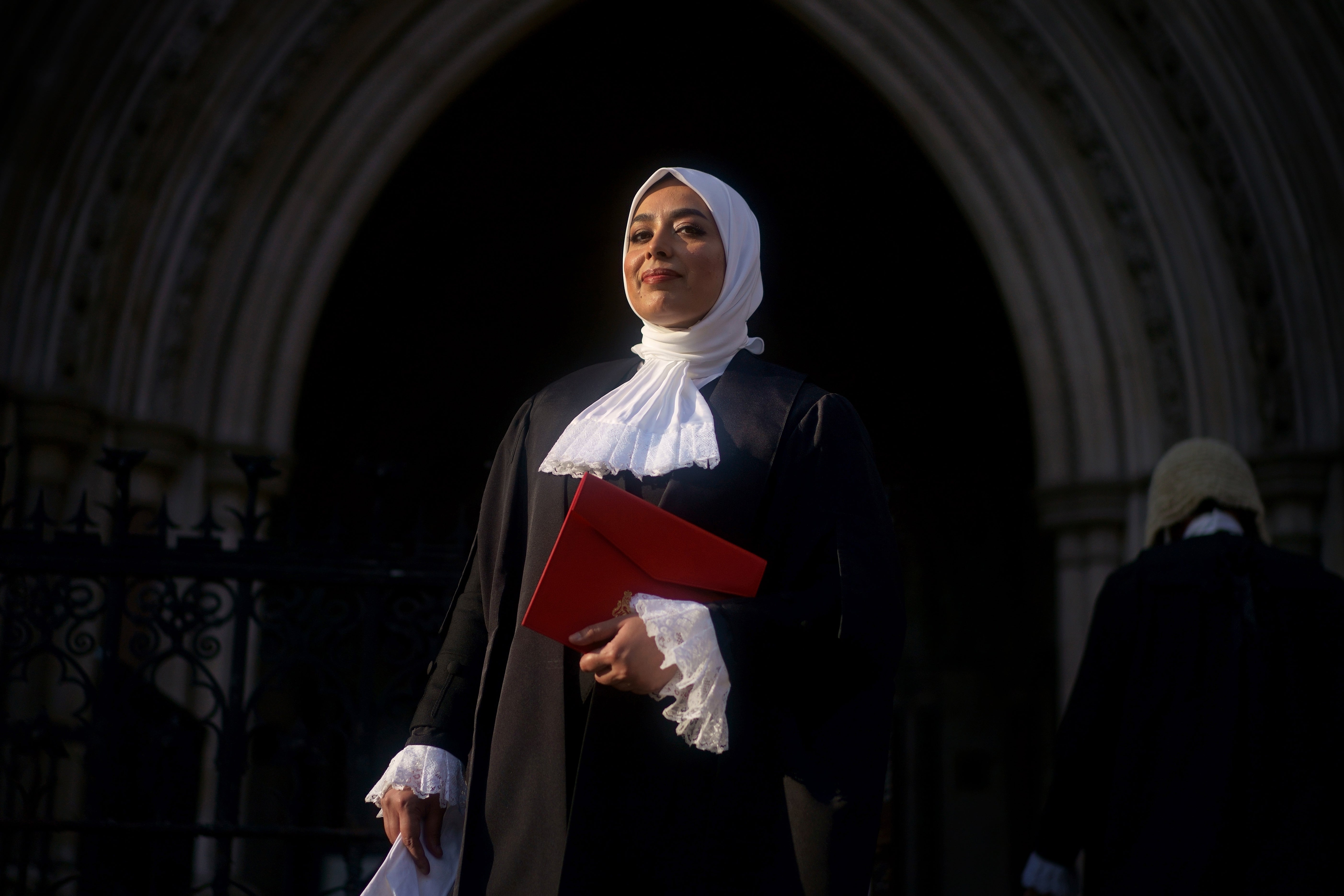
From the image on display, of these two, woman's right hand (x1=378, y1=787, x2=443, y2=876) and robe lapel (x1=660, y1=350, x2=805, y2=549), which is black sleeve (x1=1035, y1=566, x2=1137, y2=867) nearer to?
robe lapel (x1=660, y1=350, x2=805, y2=549)

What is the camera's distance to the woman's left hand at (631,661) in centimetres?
→ 137

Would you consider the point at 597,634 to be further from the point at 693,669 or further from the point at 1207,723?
the point at 1207,723

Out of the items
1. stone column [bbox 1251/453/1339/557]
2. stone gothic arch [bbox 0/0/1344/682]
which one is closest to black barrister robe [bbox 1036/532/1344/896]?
stone column [bbox 1251/453/1339/557]

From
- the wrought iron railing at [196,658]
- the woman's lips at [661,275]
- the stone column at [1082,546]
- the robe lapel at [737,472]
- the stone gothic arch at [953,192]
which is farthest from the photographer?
the stone column at [1082,546]

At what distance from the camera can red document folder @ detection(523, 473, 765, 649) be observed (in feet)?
4.52

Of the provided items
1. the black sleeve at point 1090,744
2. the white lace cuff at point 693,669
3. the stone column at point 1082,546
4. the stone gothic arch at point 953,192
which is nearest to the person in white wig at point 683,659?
the white lace cuff at point 693,669

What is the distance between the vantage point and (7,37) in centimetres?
462

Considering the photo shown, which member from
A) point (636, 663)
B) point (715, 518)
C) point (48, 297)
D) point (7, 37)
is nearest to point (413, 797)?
point (636, 663)

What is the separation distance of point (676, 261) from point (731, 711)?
662 mm

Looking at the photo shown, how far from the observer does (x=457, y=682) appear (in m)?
1.69

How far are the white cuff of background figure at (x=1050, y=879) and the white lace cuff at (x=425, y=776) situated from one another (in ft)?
5.35

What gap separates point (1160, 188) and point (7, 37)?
15.7 ft

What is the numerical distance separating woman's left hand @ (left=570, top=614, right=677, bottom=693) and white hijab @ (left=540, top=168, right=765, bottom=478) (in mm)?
254

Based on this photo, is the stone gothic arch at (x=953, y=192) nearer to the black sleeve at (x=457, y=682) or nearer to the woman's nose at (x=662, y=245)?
the black sleeve at (x=457, y=682)
